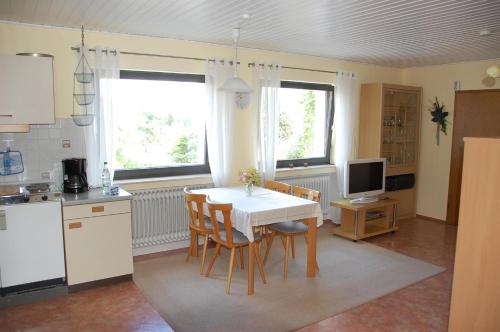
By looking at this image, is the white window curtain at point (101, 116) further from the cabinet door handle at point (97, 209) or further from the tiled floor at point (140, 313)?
the tiled floor at point (140, 313)

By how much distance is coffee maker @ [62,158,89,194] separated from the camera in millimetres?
3672

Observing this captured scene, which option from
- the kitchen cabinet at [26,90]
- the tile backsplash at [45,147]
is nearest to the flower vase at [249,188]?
the tile backsplash at [45,147]

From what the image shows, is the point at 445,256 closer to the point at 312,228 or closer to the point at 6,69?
the point at 312,228

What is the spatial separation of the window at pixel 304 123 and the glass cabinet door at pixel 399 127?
869 mm

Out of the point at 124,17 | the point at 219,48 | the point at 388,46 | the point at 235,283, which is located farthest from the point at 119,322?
the point at 388,46

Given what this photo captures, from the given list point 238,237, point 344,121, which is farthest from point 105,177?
point 344,121

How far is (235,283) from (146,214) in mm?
1370

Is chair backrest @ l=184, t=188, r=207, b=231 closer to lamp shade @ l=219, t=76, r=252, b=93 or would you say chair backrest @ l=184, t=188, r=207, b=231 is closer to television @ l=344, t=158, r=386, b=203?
lamp shade @ l=219, t=76, r=252, b=93

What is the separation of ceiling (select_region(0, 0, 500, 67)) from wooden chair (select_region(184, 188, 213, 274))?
164 cm

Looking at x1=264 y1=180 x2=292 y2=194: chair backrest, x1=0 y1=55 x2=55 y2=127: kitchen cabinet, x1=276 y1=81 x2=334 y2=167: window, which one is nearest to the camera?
x1=0 y1=55 x2=55 y2=127: kitchen cabinet

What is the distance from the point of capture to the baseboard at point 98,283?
11.3 feet

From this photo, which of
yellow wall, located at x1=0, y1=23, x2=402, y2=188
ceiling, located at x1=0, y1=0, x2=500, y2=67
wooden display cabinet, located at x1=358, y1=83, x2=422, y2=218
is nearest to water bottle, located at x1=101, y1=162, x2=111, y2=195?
yellow wall, located at x1=0, y1=23, x2=402, y2=188

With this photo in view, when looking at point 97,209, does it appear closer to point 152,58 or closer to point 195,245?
point 195,245

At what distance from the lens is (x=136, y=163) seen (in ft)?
14.7
